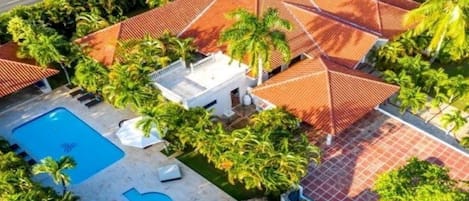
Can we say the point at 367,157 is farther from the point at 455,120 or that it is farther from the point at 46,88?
the point at 46,88

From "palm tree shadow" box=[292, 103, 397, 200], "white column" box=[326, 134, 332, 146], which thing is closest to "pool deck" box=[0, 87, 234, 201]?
"palm tree shadow" box=[292, 103, 397, 200]

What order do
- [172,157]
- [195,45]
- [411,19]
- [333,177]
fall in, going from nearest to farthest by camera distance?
[333,177] < [172,157] < [411,19] < [195,45]

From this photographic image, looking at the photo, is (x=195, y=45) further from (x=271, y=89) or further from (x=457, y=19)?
(x=457, y=19)

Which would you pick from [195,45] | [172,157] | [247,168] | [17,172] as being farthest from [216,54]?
[17,172]

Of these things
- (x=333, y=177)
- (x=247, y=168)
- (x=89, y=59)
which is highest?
(x=89, y=59)

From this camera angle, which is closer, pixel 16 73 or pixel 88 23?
pixel 16 73

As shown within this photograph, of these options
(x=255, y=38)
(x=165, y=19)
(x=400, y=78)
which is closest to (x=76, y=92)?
(x=165, y=19)

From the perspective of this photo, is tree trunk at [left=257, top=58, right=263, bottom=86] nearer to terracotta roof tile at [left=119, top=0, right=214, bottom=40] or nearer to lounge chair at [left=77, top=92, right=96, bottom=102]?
terracotta roof tile at [left=119, top=0, right=214, bottom=40]
